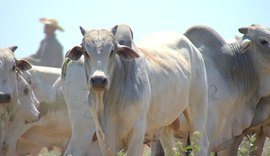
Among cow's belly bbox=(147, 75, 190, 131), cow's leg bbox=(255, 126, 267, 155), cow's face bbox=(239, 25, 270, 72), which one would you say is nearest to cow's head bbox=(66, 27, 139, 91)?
cow's belly bbox=(147, 75, 190, 131)

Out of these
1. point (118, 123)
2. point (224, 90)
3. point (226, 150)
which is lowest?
point (226, 150)

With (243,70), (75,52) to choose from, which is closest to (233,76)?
(243,70)

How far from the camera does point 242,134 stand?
51.0ft

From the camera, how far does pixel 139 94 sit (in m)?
10.4

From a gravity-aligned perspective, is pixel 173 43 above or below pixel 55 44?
above

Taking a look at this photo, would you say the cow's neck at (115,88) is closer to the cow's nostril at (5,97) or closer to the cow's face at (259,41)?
the cow's nostril at (5,97)

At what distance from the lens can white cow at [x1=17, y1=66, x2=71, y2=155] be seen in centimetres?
1500

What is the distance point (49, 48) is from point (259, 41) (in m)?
5.21

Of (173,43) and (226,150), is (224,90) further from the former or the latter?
(173,43)

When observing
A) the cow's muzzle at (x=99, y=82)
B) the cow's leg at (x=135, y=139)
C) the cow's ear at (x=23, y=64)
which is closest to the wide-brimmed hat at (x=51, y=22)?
the cow's ear at (x=23, y=64)

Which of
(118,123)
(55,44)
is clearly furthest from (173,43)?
(55,44)

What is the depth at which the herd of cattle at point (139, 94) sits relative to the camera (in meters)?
10.3

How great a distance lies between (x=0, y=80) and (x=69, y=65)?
0.87 meters

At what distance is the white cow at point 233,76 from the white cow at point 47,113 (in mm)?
2275
